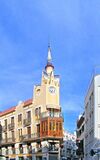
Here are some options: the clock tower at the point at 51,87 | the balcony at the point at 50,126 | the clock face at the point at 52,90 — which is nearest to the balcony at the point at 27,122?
the balcony at the point at 50,126

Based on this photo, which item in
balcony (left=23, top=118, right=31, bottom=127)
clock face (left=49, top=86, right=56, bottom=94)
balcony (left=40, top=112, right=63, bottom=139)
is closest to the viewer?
balcony (left=40, top=112, right=63, bottom=139)

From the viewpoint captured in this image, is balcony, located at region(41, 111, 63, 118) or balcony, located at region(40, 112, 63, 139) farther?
balcony, located at region(41, 111, 63, 118)

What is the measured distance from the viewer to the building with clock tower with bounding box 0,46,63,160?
77.9m

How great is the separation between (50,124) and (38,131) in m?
4.25

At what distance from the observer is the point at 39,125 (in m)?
80.4

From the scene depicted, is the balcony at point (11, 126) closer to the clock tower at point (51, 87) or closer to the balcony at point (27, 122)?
the balcony at point (27, 122)

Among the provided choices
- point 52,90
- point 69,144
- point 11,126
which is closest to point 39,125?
point 52,90

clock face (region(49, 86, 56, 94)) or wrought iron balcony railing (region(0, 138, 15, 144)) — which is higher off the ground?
clock face (region(49, 86, 56, 94))

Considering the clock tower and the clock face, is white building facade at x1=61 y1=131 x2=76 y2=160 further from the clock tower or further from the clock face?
the clock face

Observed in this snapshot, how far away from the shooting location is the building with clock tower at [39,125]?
77.9 m

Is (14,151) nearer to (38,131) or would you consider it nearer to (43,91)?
(38,131)

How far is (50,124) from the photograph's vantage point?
3051 inches

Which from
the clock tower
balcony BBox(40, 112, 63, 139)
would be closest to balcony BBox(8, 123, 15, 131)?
balcony BBox(40, 112, 63, 139)

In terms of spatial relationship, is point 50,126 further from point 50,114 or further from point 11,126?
point 11,126
